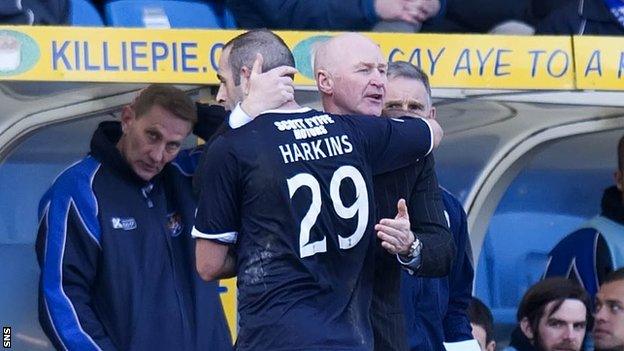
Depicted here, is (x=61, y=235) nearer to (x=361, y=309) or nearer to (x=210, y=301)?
(x=210, y=301)

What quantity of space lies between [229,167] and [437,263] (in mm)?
609

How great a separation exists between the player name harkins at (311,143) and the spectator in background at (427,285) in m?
0.64

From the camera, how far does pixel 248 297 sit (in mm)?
4266

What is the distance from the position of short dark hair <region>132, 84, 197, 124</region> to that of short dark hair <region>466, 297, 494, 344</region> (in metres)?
1.35

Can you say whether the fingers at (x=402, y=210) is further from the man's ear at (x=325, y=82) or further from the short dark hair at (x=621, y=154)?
the short dark hair at (x=621, y=154)

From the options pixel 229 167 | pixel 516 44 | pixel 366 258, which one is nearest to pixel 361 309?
pixel 366 258

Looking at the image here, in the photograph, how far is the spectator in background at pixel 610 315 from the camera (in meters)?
6.15

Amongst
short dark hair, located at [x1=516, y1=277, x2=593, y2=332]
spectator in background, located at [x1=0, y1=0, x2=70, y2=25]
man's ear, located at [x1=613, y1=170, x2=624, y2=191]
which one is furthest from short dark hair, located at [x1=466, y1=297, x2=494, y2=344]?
spectator in background, located at [x1=0, y1=0, x2=70, y2=25]

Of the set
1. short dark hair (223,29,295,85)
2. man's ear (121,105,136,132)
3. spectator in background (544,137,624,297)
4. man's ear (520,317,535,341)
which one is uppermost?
man's ear (121,105,136,132)

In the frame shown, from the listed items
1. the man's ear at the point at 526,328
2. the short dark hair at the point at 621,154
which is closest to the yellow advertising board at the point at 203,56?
the short dark hair at the point at 621,154

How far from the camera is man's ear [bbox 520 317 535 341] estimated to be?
20.0 feet

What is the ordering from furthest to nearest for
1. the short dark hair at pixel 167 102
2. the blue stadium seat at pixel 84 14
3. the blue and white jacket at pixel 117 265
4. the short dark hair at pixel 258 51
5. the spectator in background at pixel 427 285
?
1. the blue stadium seat at pixel 84 14
2. the short dark hair at pixel 167 102
3. the blue and white jacket at pixel 117 265
4. the spectator in background at pixel 427 285
5. the short dark hair at pixel 258 51

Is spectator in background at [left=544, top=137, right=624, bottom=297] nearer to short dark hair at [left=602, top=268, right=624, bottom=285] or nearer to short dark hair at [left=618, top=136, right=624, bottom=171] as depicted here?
short dark hair at [left=618, top=136, right=624, bottom=171]
